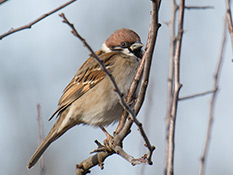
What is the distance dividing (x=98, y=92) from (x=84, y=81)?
273mm

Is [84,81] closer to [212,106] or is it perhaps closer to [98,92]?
[98,92]

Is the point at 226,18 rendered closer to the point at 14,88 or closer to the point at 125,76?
the point at 125,76

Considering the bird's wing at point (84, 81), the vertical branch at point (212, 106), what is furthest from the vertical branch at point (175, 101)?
the bird's wing at point (84, 81)

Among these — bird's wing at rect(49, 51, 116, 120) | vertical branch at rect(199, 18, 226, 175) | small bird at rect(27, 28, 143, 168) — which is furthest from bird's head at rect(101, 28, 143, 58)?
vertical branch at rect(199, 18, 226, 175)

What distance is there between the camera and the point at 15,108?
705cm

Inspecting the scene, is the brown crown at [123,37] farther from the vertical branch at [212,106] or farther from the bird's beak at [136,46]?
the vertical branch at [212,106]

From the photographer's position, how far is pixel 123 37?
14.9ft

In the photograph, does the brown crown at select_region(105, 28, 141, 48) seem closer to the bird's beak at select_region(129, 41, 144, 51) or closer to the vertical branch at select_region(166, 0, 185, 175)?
the bird's beak at select_region(129, 41, 144, 51)

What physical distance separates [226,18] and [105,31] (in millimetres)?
5045

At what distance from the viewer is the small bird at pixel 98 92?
4152mm

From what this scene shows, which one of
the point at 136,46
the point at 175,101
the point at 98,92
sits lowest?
the point at 98,92

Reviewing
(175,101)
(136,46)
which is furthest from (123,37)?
(175,101)

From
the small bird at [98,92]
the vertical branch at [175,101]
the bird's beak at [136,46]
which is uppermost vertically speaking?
the vertical branch at [175,101]

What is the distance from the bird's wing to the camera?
4398 millimetres
